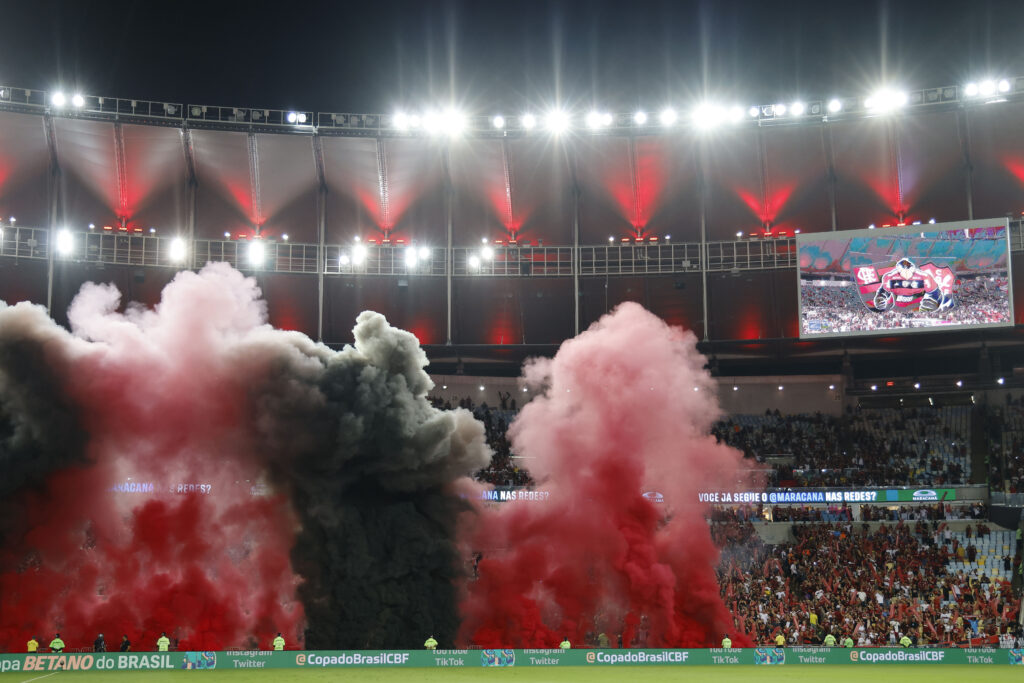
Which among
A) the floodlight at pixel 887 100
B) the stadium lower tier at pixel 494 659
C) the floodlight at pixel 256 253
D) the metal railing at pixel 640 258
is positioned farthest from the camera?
the metal railing at pixel 640 258

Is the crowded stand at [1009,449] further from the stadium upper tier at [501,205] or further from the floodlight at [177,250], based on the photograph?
the floodlight at [177,250]

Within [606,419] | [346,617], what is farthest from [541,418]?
[346,617]

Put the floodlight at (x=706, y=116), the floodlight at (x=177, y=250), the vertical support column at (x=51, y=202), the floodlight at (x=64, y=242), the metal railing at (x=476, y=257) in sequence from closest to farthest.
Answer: the vertical support column at (x=51, y=202) → the floodlight at (x=64, y=242) → the floodlight at (x=706, y=116) → the floodlight at (x=177, y=250) → the metal railing at (x=476, y=257)

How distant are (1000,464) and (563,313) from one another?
26044mm

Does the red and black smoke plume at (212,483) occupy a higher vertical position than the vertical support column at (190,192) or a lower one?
lower

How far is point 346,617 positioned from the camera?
121 feet

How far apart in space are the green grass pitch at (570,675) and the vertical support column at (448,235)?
30.8 metres

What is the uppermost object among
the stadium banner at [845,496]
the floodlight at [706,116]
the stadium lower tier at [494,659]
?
the floodlight at [706,116]

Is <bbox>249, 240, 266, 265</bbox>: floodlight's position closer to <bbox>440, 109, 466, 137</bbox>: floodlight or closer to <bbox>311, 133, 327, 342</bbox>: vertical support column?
<bbox>311, 133, 327, 342</bbox>: vertical support column

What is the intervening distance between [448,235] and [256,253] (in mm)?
11534

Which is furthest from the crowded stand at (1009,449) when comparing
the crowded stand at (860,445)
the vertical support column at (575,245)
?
the vertical support column at (575,245)

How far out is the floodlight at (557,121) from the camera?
6019 centimetres

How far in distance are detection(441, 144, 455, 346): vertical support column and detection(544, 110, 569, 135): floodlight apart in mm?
6387

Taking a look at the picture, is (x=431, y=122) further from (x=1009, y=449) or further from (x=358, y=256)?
(x=1009, y=449)
